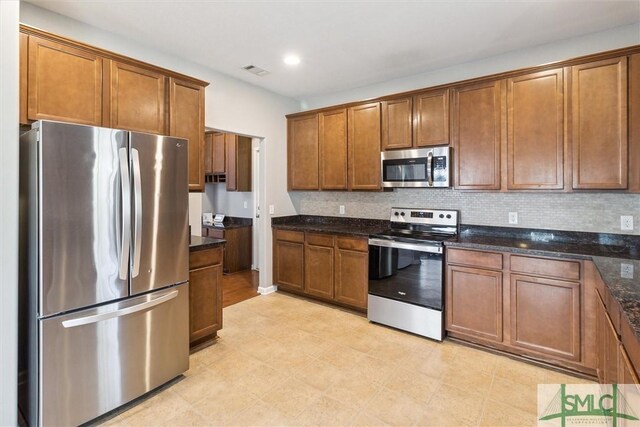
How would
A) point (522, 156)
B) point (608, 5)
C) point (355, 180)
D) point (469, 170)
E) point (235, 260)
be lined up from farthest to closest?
1. point (235, 260)
2. point (355, 180)
3. point (469, 170)
4. point (522, 156)
5. point (608, 5)

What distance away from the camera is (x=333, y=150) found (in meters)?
4.21

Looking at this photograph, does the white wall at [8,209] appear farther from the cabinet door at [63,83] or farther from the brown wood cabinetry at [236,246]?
the brown wood cabinetry at [236,246]

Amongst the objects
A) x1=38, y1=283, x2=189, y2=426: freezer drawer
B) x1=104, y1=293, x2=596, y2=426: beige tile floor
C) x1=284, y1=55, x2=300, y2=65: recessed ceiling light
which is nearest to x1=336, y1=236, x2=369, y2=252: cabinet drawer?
x1=104, y1=293, x2=596, y2=426: beige tile floor

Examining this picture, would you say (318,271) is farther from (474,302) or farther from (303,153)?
(474,302)

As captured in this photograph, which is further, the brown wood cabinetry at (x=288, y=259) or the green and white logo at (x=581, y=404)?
the brown wood cabinetry at (x=288, y=259)

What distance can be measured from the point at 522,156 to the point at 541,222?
68 centimetres

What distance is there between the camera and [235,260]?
5617mm

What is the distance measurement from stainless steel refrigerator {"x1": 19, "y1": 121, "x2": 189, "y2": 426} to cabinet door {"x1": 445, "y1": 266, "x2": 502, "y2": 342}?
2415 millimetres

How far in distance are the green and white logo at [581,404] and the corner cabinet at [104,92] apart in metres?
3.17

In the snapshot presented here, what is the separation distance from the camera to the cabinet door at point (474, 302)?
2.81 meters

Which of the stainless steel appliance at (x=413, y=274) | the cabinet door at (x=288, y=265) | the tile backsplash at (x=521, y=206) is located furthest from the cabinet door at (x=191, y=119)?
the tile backsplash at (x=521, y=206)

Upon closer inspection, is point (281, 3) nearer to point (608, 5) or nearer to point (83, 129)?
point (83, 129)

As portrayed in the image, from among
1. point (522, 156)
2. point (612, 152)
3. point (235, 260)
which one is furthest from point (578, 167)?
point (235, 260)

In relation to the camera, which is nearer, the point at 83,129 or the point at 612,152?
the point at 83,129
